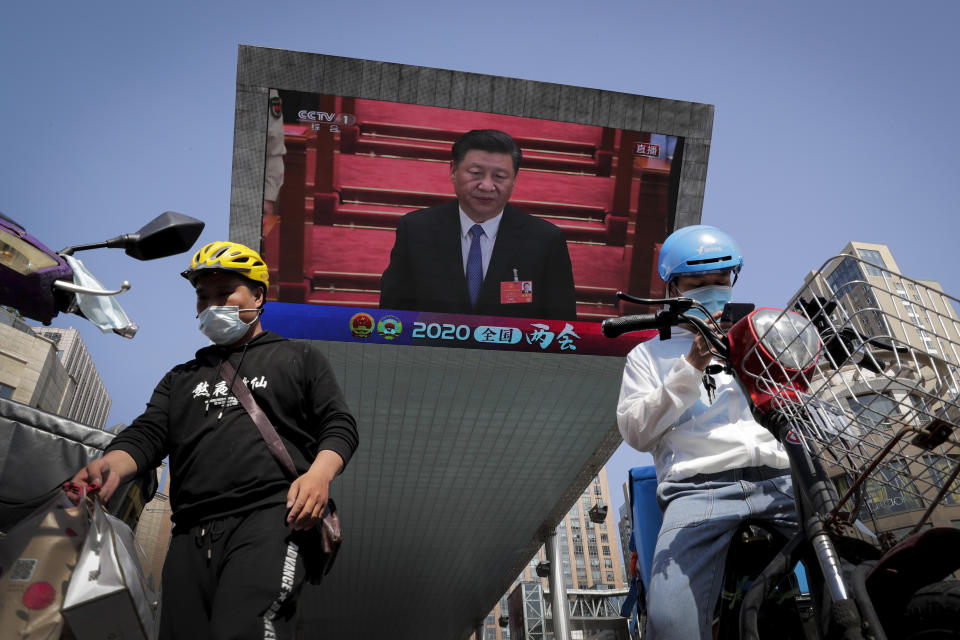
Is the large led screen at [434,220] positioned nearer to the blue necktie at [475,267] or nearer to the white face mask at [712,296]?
the blue necktie at [475,267]

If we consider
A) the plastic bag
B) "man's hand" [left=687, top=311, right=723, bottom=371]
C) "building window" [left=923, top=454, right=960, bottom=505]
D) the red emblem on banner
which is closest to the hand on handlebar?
"man's hand" [left=687, top=311, right=723, bottom=371]

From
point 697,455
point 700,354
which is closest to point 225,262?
point 700,354

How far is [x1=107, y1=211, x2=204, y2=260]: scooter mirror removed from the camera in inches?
117

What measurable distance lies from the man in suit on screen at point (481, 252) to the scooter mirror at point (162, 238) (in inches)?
388

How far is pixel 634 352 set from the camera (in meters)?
2.80

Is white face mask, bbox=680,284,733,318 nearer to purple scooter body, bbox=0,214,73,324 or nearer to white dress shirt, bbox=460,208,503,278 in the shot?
purple scooter body, bbox=0,214,73,324

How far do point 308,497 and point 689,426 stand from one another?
4.39 ft

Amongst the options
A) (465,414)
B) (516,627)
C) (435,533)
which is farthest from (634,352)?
(516,627)

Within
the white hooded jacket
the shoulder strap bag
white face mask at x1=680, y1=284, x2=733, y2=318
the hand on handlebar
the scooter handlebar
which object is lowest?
the shoulder strap bag

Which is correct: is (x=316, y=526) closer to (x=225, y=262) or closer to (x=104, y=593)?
(x=104, y=593)

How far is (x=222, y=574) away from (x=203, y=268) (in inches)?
47.5

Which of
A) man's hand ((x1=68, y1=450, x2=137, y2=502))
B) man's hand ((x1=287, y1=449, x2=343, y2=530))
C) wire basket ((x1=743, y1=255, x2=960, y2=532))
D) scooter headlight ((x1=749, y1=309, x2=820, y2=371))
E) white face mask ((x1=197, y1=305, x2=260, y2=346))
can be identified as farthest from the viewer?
white face mask ((x1=197, y1=305, x2=260, y2=346))

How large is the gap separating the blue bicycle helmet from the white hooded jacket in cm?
39

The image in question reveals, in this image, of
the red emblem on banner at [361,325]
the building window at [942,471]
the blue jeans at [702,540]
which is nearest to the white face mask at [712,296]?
the blue jeans at [702,540]
